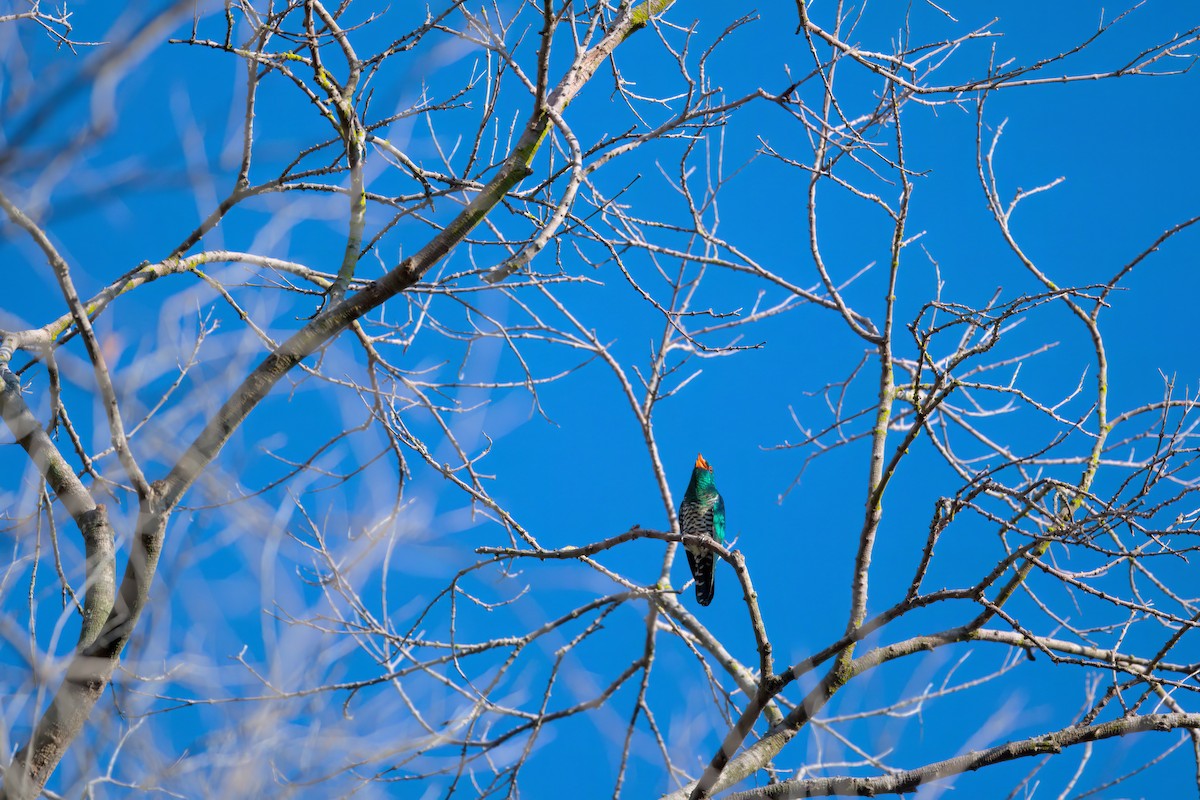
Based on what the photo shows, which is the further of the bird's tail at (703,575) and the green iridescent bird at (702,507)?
the green iridescent bird at (702,507)

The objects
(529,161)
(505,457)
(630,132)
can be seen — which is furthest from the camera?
(505,457)

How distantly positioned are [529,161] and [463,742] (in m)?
1.52

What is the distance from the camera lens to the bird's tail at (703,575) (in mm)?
5375

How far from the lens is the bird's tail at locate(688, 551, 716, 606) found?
17.6 ft

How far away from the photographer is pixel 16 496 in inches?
101

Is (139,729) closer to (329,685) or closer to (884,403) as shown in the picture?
(329,685)

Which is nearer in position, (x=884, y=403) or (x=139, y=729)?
(x=139, y=729)

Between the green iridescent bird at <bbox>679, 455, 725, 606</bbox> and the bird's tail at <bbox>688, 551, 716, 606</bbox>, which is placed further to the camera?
the green iridescent bird at <bbox>679, 455, 725, 606</bbox>

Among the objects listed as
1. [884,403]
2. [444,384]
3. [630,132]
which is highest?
[884,403]

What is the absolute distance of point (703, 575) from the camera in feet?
17.9

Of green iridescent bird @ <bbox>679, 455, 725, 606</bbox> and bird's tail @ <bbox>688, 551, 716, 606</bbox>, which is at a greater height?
green iridescent bird @ <bbox>679, 455, 725, 606</bbox>

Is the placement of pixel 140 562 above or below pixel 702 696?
below

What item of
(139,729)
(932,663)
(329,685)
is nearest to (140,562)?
(139,729)

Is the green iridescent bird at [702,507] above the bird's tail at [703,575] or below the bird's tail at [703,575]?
above
